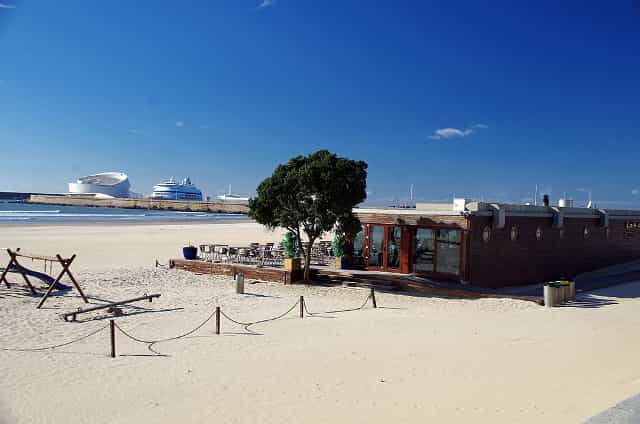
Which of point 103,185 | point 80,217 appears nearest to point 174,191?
point 103,185

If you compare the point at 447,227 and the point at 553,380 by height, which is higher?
the point at 447,227

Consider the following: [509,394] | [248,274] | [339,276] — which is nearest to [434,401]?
[509,394]

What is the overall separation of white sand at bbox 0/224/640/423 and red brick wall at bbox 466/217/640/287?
2.95 meters

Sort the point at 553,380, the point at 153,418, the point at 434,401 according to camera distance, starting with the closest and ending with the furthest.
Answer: the point at 153,418
the point at 434,401
the point at 553,380

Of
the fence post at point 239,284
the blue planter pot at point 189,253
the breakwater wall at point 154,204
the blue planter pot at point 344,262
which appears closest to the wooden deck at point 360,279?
the blue planter pot at point 189,253

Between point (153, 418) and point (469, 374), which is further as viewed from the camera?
point (469, 374)

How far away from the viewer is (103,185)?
182 m

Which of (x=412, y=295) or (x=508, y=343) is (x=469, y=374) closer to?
(x=508, y=343)

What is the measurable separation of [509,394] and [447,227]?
10811 millimetres

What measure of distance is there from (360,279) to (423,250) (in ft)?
9.24

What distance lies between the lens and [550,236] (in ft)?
69.8

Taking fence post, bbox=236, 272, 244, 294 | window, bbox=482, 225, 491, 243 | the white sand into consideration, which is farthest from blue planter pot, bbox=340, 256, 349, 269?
window, bbox=482, 225, 491, 243

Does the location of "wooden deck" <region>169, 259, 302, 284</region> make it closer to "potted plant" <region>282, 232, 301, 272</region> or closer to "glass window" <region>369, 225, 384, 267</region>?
"potted plant" <region>282, 232, 301, 272</region>

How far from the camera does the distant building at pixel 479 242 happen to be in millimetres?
→ 18188
